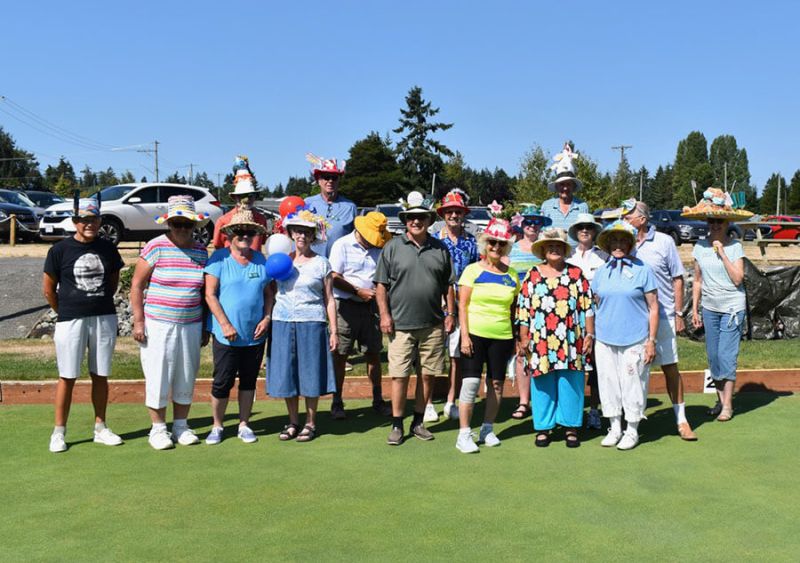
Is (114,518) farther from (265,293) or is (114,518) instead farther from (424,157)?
(424,157)

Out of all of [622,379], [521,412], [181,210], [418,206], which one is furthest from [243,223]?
[622,379]

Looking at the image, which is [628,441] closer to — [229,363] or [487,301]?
[487,301]

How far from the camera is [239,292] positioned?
6.14 meters

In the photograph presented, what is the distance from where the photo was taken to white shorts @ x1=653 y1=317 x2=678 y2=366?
20.9 ft

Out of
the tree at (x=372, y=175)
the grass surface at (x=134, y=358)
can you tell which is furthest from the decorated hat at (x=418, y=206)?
the tree at (x=372, y=175)

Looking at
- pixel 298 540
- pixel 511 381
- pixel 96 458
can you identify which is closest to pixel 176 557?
pixel 298 540

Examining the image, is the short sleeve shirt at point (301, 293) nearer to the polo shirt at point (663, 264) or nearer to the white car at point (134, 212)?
the polo shirt at point (663, 264)

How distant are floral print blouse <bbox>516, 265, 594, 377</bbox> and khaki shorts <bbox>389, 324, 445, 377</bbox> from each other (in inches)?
27.7

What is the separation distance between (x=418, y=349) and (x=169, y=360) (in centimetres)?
184

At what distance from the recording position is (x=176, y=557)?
12.9 feet

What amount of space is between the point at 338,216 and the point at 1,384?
329 cm

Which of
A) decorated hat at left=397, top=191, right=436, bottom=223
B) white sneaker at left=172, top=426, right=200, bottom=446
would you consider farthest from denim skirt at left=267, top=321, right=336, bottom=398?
decorated hat at left=397, top=191, right=436, bottom=223

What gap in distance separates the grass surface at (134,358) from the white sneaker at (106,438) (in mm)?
1795

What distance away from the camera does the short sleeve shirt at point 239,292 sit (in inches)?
242
